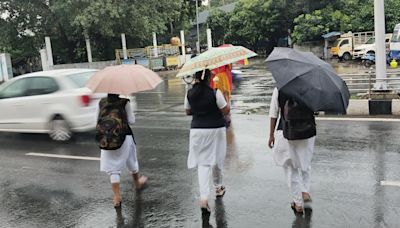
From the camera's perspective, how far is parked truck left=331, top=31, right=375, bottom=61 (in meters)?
31.9

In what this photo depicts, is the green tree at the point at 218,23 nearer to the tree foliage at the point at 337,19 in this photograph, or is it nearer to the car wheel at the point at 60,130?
the tree foliage at the point at 337,19

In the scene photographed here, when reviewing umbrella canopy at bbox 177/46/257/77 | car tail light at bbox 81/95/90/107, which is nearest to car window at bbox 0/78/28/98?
car tail light at bbox 81/95/90/107

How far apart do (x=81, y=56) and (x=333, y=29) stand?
68.2ft

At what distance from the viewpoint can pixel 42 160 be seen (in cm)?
800

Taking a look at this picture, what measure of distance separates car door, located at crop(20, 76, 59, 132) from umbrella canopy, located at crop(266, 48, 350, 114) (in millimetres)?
6227

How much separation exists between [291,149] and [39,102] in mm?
6544

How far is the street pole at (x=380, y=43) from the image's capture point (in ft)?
34.7

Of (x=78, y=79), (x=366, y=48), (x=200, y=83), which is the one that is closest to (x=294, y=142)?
(x=200, y=83)

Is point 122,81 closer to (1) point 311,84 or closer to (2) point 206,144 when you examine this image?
(2) point 206,144

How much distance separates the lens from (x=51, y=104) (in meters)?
9.34

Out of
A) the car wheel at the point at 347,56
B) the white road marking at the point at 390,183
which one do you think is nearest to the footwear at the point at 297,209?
the white road marking at the point at 390,183

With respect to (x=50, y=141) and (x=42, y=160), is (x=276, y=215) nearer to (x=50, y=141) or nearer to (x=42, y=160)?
(x=42, y=160)

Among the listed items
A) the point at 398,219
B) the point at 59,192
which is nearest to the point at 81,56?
the point at 59,192

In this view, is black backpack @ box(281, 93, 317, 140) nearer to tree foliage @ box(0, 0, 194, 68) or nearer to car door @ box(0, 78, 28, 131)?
car door @ box(0, 78, 28, 131)
